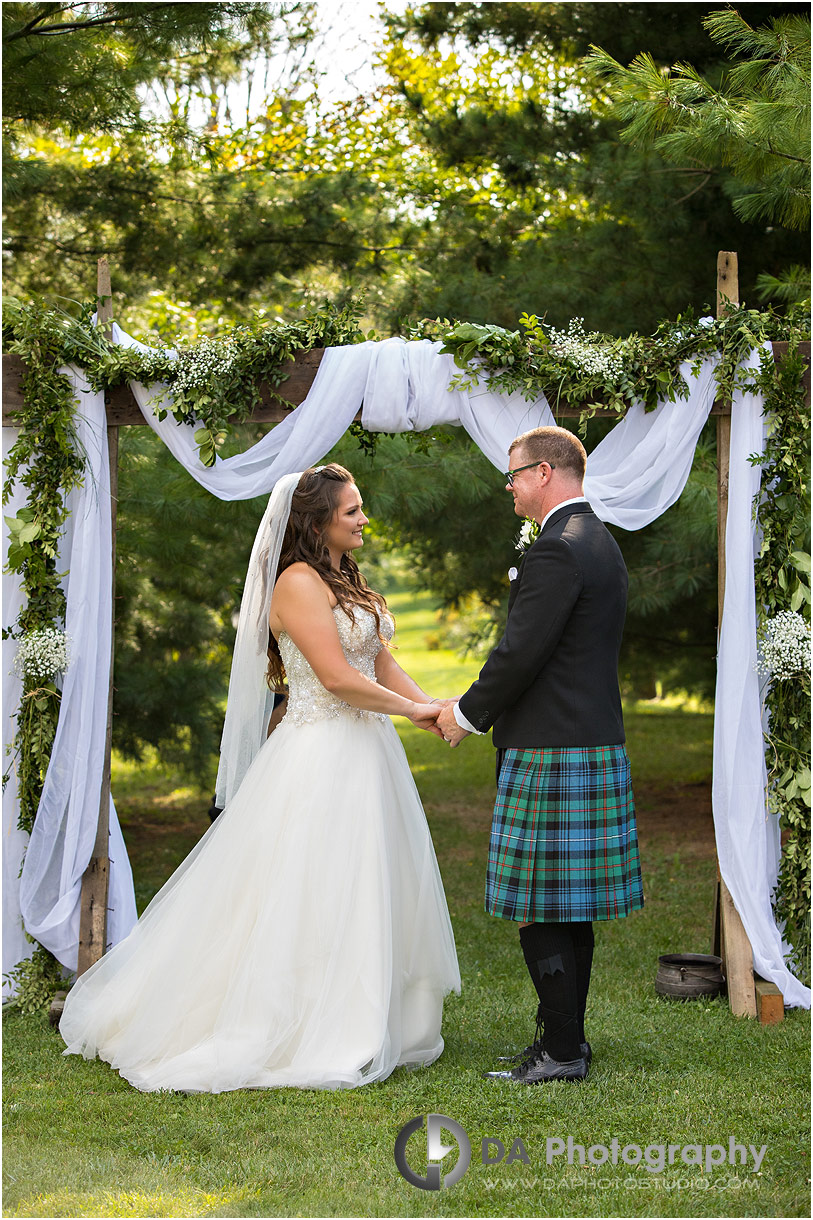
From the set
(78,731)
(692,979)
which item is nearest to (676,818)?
(692,979)

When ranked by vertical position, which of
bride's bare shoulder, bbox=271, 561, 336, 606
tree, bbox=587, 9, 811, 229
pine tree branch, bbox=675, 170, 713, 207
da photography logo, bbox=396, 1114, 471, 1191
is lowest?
da photography logo, bbox=396, 1114, 471, 1191

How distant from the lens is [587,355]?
397 centimetres

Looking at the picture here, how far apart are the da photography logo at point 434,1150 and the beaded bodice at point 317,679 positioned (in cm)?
123

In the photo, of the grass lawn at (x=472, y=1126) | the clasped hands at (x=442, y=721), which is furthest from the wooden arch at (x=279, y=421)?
the clasped hands at (x=442, y=721)

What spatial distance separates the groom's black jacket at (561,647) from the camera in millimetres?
3111

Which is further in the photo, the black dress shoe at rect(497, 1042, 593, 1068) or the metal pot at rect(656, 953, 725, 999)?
the metal pot at rect(656, 953, 725, 999)

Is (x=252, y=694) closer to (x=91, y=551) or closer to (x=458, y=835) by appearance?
(x=91, y=551)

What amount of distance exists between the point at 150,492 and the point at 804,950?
3667 millimetres

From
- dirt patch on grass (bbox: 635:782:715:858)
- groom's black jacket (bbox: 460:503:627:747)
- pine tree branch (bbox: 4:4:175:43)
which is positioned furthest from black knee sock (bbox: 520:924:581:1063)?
pine tree branch (bbox: 4:4:175:43)

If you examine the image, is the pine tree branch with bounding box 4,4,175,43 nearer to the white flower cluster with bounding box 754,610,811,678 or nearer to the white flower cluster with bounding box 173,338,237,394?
the white flower cluster with bounding box 173,338,237,394

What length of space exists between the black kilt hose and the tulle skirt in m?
0.42

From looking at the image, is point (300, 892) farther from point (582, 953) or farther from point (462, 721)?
point (582, 953)

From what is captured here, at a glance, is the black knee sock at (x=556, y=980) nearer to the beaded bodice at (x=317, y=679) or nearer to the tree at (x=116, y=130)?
the beaded bodice at (x=317, y=679)

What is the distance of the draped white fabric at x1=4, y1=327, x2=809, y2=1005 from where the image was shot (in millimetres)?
3988
